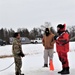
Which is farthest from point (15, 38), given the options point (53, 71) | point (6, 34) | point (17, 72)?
point (6, 34)

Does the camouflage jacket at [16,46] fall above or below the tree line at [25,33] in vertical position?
above

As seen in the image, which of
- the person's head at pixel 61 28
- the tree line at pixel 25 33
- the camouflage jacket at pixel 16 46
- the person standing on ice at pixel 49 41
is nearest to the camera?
the camouflage jacket at pixel 16 46

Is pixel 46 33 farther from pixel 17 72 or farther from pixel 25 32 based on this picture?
pixel 25 32

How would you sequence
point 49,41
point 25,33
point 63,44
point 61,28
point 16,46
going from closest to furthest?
point 16,46 → point 63,44 → point 61,28 → point 49,41 → point 25,33

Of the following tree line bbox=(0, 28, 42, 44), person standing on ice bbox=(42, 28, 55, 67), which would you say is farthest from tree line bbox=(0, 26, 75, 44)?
person standing on ice bbox=(42, 28, 55, 67)

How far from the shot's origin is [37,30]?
446ft

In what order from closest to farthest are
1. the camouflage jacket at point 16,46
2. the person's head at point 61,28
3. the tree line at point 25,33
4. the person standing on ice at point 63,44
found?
the camouflage jacket at point 16,46 < the person standing on ice at point 63,44 < the person's head at point 61,28 < the tree line at point 25,33

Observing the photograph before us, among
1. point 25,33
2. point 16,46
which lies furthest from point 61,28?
point 25,33

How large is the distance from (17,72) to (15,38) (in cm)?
118

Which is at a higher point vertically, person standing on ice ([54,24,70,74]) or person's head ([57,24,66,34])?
person's head ([57,24,66,34])

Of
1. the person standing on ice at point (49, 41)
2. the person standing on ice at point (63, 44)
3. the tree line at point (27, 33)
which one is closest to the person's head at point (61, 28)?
the person standing on ice at point (63, 44)

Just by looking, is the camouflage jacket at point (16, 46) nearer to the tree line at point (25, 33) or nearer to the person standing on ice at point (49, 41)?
the person standing on ice at point (49, 41)

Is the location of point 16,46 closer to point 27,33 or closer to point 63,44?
point 63,44

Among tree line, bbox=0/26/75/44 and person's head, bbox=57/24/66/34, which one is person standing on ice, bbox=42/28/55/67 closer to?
person's head, bbox=57/24/66/34
